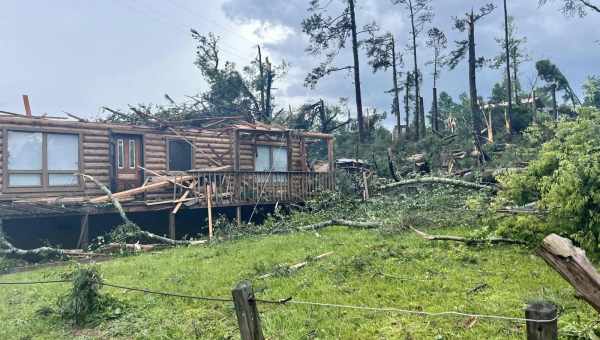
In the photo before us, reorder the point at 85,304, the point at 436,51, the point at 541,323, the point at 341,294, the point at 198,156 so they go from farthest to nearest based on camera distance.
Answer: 1. the point at 436,51
2. the point at 198,156
3. the point at 85,304
4. the point at 341,294
5. the point at 541,323

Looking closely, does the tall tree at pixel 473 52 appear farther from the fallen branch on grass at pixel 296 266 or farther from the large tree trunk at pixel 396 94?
the fallen branch on grass at pixel 296 266

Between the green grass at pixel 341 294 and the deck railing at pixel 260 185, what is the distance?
5.63 meters

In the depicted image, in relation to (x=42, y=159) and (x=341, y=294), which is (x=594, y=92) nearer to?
(x=341, y=294)

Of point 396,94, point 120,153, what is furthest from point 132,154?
point 396,94

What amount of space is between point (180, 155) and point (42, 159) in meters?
4.87

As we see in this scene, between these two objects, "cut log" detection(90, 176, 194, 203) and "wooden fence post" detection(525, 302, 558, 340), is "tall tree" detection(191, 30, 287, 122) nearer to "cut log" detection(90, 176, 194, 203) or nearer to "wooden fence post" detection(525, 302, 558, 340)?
"cut log" detection(90, 176, 194, 203)

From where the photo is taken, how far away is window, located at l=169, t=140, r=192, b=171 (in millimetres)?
16906

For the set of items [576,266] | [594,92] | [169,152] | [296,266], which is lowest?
→ [296,266]

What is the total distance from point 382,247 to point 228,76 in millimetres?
23859

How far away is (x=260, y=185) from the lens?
628 inches

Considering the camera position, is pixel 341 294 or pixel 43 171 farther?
pixel 43 171

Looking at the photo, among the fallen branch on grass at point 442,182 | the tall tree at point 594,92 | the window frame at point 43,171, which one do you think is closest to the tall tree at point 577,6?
the tall tree at point 594,92

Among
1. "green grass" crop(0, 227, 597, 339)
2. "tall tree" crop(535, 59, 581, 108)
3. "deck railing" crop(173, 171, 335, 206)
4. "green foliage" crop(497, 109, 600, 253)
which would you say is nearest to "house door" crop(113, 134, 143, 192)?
"deck railing" crop(173, 171, 335, 206)

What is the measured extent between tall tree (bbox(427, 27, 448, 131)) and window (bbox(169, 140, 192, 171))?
60.6 feet
